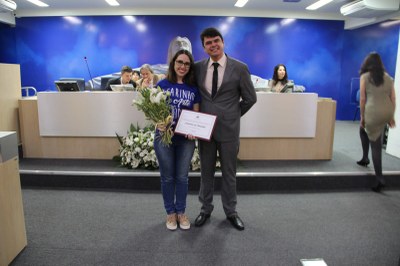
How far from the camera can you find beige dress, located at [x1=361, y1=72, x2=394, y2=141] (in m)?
2.89

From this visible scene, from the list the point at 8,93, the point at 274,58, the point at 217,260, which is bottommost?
the point at 217,260

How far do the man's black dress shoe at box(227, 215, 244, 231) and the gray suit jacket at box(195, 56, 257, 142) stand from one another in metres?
0.67

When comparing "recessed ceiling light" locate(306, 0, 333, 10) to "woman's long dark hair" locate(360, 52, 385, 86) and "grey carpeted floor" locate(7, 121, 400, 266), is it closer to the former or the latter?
"woman's long dark hair" locate(360, 52, 385, 86)

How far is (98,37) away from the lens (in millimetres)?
7645

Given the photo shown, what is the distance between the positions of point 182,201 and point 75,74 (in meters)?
6.49

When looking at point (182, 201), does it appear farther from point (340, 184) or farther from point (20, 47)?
point (20, 47)

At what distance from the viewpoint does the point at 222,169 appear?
2.48 metres

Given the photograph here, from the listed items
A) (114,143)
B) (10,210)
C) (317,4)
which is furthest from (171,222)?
(317,4)

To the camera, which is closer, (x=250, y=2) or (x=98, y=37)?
(x=250, y=2)

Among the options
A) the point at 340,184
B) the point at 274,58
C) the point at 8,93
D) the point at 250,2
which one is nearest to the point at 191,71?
the point at 340,184

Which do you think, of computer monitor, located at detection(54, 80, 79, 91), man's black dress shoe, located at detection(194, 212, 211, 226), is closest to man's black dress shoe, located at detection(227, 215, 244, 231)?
man's black dress shoe, located at detection(194, 212, 211, 226)

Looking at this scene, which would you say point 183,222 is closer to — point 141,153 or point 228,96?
point 228,96

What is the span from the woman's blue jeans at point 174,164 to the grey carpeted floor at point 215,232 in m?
0.30

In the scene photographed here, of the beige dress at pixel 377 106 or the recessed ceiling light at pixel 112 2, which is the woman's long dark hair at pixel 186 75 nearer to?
the beige dress at pixel 377 106
